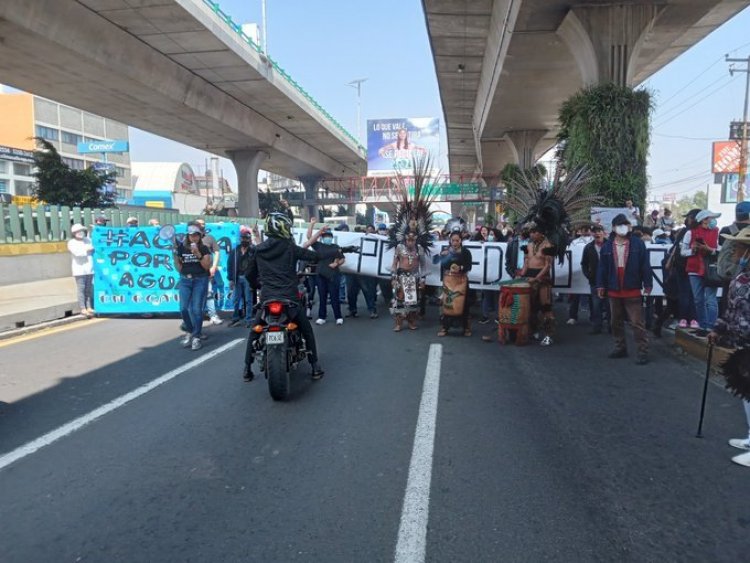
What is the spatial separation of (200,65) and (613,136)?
17.7 metres

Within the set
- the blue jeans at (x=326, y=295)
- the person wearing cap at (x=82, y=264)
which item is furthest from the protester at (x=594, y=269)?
the person wearing cap at (x=82, y=264)

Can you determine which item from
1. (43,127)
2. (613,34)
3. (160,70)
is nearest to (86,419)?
(613,34)

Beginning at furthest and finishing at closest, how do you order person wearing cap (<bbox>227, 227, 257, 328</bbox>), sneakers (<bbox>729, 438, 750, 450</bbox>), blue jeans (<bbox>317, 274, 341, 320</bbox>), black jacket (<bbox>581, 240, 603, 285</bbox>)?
1. blue jeans (<bbox>317, 274, 341, 320</bbox>)
2. person wearing cap (<bbox>227, 227, 257, 328</bbox>)
3. black jacket (<bbox>581, 240, 603, 285</bbox>)
4. sneakers (<bbox>729, 438, 750, 450</bbox>)

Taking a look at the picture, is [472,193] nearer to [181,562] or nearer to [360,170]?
[360,170]

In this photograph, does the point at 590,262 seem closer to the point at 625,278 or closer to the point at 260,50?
the point at 625,278

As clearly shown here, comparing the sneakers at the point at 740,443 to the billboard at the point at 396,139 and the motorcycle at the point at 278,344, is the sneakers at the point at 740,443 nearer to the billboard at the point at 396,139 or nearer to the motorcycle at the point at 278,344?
the motorcycle at the point at 278,344

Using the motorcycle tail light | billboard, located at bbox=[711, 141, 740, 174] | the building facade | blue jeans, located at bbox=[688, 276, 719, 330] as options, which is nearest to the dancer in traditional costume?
the motorcycle tail light

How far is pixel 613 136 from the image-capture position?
42.9ft

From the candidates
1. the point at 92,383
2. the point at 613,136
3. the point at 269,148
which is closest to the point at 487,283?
the point at 613,136

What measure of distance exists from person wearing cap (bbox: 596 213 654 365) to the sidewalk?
941cm

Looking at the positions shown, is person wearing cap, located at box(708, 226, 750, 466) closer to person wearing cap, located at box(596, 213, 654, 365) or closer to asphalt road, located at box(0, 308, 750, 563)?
asphalt road, located at box(0, 308, 750, 563)

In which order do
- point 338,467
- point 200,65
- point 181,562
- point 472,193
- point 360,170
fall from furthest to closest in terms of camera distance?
1. point 360,170
2. point 472,193
3. point 200,65
4. point 338,467
5. point 181,562

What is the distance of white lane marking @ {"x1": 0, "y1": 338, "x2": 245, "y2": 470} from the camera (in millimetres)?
4555

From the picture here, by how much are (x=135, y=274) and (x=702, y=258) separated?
9945mm
